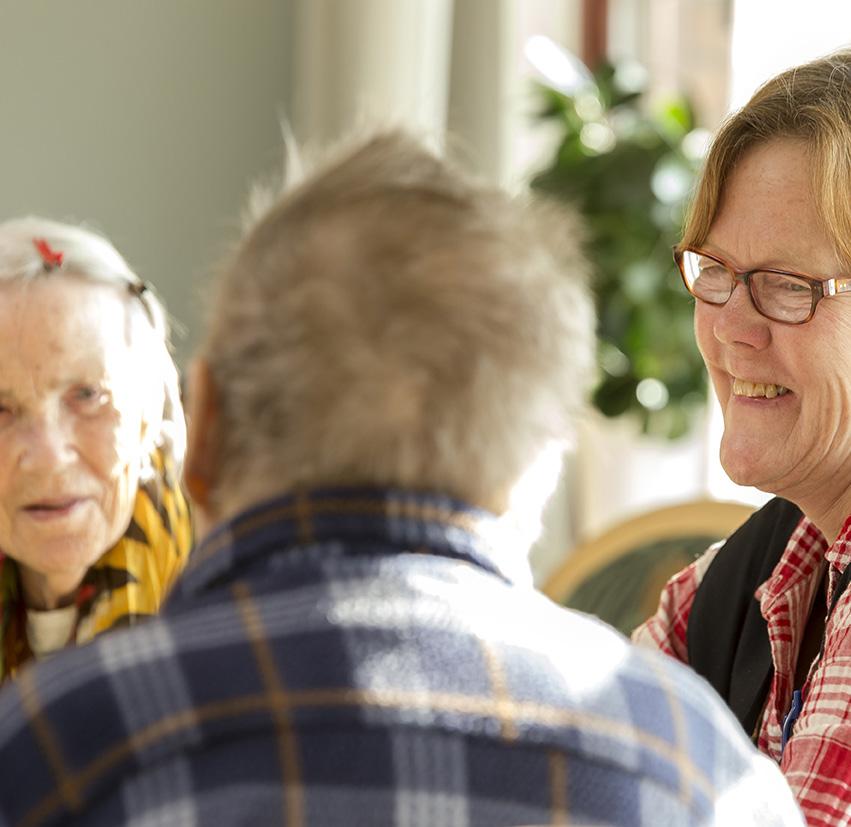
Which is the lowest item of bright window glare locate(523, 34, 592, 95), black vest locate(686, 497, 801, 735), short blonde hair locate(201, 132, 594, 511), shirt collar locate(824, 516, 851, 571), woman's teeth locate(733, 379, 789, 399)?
black vest locate(686, 497, 801, 735)

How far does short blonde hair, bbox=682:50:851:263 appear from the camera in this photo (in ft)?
4.55

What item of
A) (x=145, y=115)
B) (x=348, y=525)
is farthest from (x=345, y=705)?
(x=145, y=115)

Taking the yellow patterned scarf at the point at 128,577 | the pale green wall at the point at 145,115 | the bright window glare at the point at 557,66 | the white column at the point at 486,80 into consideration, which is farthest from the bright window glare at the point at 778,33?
the yellow patterned scarf at the point at 128,577

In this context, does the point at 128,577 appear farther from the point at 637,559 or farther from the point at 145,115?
the point at 145,115

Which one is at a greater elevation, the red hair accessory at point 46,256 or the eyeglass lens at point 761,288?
the red hair accessory at point 46,256

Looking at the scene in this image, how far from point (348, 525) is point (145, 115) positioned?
127 inches

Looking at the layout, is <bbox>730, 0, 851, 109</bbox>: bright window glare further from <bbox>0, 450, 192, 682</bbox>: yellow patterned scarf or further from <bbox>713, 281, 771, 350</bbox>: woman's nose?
<bbox>0, 450, 192, 682</bbox>: yellow patterned scarf

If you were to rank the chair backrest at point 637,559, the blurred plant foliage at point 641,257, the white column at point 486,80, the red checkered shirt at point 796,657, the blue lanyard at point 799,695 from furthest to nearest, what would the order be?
1. the white column at point 486,80
2. the blurred plant foliage at point 641,257
3. the chair backrest at point 637,559
4. the blue lanyard at point 799,695
5. the red checkered shirt at point 796,657

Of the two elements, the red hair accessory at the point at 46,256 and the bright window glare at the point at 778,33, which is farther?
the bright window glare at the point at 778,33

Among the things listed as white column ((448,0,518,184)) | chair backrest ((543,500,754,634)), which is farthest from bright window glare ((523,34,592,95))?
chair backrest ((543,500,754,634))

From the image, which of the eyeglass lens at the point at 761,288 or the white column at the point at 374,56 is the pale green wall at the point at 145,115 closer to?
the white column at the point at 374,56

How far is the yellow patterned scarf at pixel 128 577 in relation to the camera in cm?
144

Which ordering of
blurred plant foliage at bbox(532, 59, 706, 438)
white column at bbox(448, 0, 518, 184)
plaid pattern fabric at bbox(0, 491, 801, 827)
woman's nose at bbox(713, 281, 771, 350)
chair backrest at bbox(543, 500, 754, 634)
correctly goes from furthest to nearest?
white column at bbox(448, 0, 518, 184) → blurred plant foliage at bbox(532, 59, 706, 438) → chair backrest at bbox(543, 500, 754, 634) → woman's nose at bbox(713, 281, 771, 350) → plaid pattern fabric at bbox(0, 491, 801, 827)

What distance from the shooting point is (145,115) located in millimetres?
3760
